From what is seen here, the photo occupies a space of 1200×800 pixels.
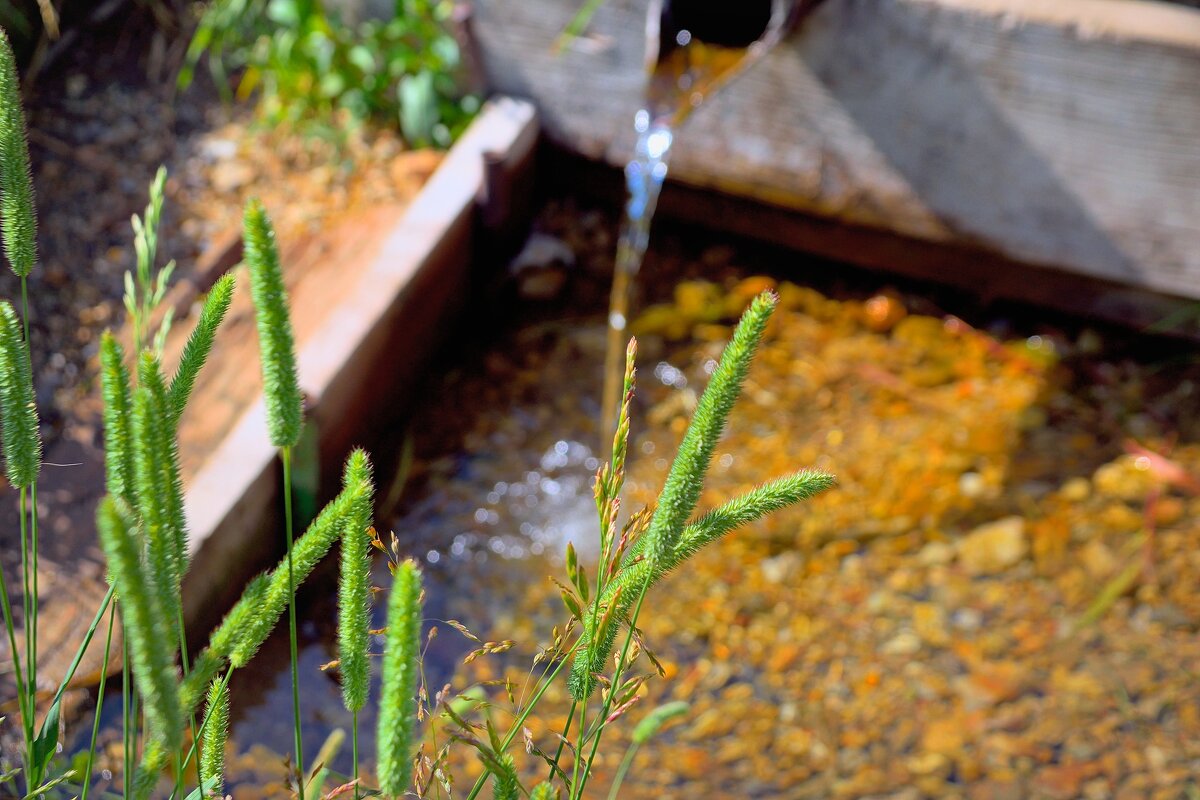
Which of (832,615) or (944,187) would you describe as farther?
(944,187)

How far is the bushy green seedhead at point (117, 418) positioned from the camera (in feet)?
2.47

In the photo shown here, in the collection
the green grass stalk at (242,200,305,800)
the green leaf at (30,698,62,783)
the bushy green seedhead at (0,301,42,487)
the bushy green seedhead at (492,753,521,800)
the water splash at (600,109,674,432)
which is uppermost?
the green grass stalk at (242,200,305,800)

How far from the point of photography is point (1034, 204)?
9.46ft

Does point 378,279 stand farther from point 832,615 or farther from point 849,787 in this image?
point 849,787

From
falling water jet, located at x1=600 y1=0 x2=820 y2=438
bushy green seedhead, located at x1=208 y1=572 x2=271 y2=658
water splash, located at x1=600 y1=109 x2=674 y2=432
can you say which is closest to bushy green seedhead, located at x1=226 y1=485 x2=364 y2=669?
bushy green seedhead, located at x1=208 y1=572 x2=271 y2=658

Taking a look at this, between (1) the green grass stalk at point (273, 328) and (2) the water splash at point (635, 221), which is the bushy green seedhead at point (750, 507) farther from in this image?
(2) the water splash at point (635, 221)

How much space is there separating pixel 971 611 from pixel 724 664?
1.96 feet

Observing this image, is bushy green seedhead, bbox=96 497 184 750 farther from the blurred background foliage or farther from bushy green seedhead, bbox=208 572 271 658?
the blurred background foliage

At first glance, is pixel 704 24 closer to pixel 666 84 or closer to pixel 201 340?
pixel 666 84

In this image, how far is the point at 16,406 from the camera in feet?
2.83

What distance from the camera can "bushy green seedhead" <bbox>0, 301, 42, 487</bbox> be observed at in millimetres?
845

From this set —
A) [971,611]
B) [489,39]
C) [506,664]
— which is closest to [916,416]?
[971,611]

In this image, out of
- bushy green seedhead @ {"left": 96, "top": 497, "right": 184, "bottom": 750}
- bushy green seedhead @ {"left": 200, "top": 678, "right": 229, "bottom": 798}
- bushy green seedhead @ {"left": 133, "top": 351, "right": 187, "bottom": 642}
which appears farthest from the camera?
bushy green seedhead @ {"left": 200, "top": 678, "right": 229, "bottom": 798}

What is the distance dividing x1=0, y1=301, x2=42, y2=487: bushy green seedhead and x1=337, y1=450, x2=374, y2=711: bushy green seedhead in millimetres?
252
